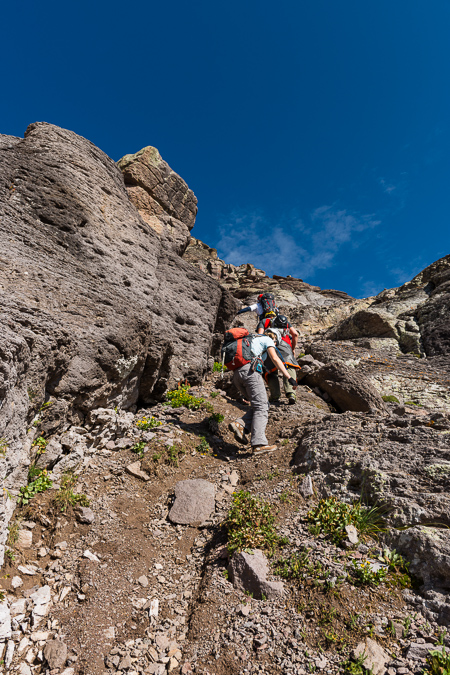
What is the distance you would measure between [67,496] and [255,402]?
3490 millimetres

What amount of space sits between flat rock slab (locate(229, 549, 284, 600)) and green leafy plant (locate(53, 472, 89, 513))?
7.24 feet

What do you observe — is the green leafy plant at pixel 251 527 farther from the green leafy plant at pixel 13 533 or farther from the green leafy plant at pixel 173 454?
the green leafy plant at pixel 13 533

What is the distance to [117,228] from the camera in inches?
335

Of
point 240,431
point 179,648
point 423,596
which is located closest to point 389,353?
point 240,431

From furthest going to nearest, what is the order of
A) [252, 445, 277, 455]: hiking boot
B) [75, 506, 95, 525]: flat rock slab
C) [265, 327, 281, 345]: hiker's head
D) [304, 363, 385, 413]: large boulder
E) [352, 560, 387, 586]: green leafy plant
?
[265, 327, 281, 345]: hiker's head → [304, 363, 385, 413]: large boulder → [252, 445, 277, 455]: hiking boot → [75, 506, 95, 525]: flat rock slab → [352, 560, 387, 586]: green leafy plant

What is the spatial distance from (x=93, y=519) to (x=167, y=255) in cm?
787

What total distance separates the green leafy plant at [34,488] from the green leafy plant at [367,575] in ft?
12.4

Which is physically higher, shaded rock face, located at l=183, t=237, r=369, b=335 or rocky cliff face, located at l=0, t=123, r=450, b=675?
shaded rock face, located at l=183, t=237, r=369, b=335

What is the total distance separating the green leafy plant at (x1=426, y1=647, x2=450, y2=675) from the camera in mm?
2234

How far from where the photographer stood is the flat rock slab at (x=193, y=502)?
439 centimetres

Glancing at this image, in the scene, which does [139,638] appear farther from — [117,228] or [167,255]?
[167,255]

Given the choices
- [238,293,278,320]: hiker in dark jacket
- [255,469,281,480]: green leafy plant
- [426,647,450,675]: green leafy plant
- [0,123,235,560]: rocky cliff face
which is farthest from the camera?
[238,293,278,320]: hiker in dark jacket

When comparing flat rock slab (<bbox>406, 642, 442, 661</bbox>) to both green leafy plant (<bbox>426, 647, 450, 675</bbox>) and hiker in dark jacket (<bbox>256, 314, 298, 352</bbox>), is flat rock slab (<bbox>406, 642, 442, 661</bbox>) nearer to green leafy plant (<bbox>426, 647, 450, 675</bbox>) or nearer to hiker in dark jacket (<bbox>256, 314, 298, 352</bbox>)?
green leafy plant (<bbox>426, 647, 450, 675</bbox>)

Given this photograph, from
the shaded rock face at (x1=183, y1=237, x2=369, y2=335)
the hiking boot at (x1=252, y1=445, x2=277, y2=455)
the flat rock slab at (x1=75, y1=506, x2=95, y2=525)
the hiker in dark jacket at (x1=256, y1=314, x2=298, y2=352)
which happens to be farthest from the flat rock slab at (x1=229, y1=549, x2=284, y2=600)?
the shaded rock face at (x1=183, y1=237, x2=369, y2=335)
